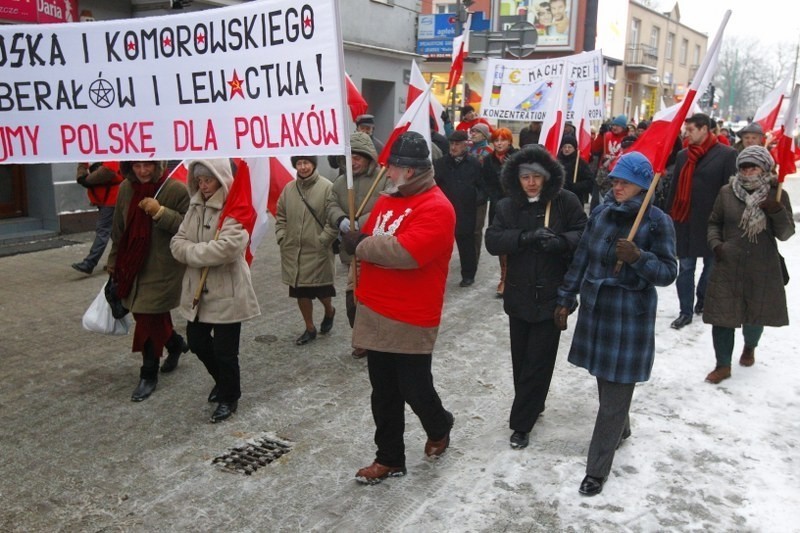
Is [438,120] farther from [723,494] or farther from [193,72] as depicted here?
[723,494]

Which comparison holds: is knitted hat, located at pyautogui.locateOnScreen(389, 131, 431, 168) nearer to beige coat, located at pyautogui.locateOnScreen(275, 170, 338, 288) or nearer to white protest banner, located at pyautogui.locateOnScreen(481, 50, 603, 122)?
beige coat, located at pyautogui.locateOnScreen(275, 170, 338, 288)

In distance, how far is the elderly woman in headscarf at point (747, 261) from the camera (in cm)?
564

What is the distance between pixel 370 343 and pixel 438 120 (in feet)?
22.7

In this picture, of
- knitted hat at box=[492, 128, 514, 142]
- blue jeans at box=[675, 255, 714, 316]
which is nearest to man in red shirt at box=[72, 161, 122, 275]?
knitted hat at box=[492, 128, 514, 142]

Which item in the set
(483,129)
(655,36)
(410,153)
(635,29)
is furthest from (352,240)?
(655,36)

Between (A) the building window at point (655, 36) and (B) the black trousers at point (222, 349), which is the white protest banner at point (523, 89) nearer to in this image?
(B) the black trousers at point (222, 349)

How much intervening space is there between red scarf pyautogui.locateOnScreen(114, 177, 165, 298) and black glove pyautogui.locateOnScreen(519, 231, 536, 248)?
8.51ft

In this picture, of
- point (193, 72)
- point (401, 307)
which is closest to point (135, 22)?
point (193, 72)

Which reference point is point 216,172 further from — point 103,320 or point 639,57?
point 639,57

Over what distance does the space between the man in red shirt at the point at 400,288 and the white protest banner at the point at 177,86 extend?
1.44 feet

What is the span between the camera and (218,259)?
4.69 metres

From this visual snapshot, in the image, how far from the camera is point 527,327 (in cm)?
464

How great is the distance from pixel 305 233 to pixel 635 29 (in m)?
47.8

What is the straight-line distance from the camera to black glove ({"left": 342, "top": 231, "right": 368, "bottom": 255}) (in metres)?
3.97
